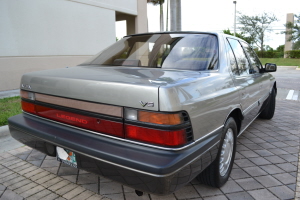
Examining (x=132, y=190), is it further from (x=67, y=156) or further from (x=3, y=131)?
(x=3, y=131)

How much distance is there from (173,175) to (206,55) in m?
1.39

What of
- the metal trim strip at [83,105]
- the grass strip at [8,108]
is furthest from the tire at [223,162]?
the grass strip at [8,108]

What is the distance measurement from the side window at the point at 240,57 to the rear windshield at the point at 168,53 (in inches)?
20.2

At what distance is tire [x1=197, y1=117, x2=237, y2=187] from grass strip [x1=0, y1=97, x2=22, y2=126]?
3.65m

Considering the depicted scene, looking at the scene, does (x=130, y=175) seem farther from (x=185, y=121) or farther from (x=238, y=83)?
(x=238, y=83)

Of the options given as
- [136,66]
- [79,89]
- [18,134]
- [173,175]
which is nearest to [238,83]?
[136,66]

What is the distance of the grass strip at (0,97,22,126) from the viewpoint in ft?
15.1

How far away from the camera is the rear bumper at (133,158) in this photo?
165cm

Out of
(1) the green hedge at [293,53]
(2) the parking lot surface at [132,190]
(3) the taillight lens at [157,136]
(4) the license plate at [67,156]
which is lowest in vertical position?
(2) the parking lot surface at [132,190]

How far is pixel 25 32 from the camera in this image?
321 inches

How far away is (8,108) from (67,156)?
409 cm

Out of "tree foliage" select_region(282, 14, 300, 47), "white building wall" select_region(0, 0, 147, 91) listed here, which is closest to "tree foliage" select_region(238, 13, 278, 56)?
"tree foliage" select_region(282, 14, 300, 47)

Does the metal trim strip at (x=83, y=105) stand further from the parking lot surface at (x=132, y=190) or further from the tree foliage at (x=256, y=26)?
the tree foliage at (x=256, y=26)

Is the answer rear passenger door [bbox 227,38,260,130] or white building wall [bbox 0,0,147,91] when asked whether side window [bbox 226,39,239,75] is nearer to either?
rear passenger door [bbox 227,38,260,130]
